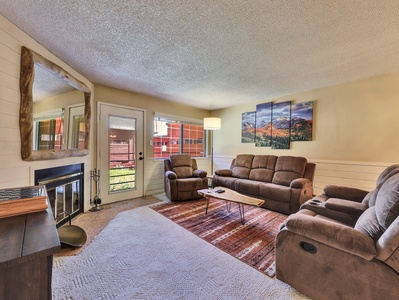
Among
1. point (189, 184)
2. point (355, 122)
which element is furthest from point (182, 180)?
point (355, 122)

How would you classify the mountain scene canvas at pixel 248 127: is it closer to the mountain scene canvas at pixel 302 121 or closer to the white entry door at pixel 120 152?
the mountain scene canvas at pixel 302 121

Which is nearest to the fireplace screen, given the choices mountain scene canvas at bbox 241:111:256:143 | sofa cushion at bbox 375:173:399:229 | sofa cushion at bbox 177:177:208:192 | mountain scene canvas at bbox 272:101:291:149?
sofa cushion at bbox 177:177:208:192

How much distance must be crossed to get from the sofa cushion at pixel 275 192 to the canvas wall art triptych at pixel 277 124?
1298 millimetres

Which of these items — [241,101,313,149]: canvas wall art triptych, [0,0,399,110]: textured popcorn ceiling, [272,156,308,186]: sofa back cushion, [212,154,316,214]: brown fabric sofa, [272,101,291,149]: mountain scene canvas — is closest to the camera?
[0,0,399,110]: textured popcorn ceiling

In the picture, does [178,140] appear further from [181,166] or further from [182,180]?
[182,180]

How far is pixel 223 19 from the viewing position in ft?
5.67

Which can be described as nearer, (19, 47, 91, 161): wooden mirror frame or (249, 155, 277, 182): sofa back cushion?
(19, 47, 91, 161): wooden mirror frame

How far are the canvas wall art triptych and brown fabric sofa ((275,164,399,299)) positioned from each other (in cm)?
275

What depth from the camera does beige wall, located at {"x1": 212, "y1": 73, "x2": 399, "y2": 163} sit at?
9.75ft

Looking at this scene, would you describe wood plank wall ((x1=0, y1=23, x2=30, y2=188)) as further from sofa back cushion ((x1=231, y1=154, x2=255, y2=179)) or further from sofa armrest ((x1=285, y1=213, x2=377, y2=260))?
sofa back cushion ((x1=231, y1=154, x2=255, y2=179))

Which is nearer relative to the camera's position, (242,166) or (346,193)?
(346,193)

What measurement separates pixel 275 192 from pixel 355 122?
196 centimetres

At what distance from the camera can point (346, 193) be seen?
2.38 m

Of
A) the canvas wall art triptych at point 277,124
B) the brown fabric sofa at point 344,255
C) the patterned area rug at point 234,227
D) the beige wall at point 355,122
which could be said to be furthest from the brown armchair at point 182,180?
the brown fabric sofa at point 344,255
